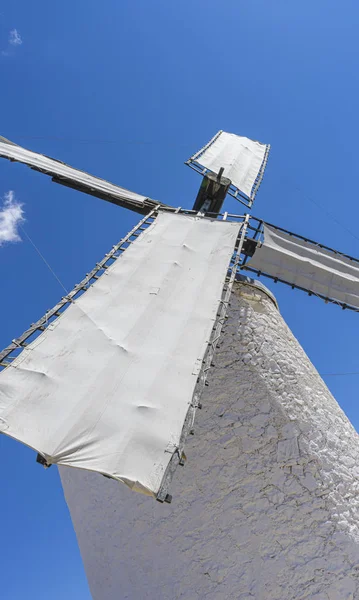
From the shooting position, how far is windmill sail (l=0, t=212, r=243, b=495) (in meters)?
3.40

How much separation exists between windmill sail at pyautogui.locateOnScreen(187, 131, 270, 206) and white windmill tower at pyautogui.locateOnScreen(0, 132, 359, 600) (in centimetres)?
372

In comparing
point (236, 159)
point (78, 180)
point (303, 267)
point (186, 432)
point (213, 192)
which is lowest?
point (186, 432)

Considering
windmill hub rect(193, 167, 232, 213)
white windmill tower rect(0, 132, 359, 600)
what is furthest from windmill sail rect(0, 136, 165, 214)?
white windmill tower rect(0, 132, 359, 600)

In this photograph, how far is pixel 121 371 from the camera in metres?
4.07

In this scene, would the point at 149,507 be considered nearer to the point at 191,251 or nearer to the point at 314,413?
the point at 314,413

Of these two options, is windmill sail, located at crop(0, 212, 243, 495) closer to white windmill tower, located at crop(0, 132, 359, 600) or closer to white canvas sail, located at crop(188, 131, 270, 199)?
white windmill tower, located at crop(0, 132, 359, 600)

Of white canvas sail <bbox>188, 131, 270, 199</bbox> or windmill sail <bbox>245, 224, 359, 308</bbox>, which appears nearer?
windmill sail <bbox>245, 224, 359, 308</bbox>

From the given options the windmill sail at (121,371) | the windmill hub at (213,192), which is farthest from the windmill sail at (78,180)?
the windmill sail at (121,371)

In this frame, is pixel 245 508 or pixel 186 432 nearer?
pixel 186 432

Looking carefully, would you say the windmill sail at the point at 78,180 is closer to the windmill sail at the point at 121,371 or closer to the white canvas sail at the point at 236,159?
the white canvas sail at the point at 236,159

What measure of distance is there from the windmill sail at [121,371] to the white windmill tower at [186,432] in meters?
0.01

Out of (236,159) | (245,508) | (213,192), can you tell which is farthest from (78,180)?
(245,508)

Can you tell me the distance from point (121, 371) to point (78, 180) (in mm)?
5663

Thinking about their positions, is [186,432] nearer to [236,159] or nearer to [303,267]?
[303,267]
